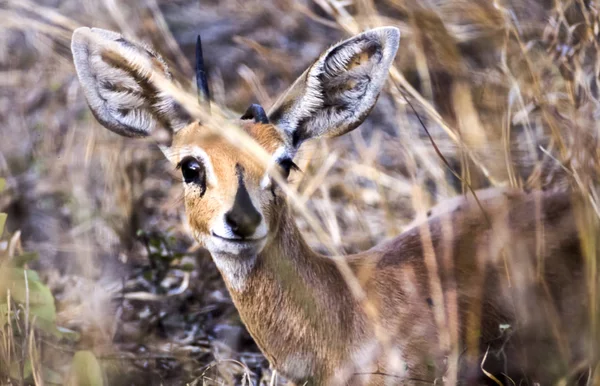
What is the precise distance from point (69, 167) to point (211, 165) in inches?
108

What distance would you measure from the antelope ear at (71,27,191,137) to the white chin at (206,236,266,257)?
0.59m

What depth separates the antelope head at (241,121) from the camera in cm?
318

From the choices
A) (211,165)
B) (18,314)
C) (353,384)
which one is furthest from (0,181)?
(353,384)

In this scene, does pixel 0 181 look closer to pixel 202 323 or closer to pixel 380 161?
pixel 202 323

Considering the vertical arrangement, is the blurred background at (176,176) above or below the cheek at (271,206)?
below

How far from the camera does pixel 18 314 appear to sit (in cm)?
390

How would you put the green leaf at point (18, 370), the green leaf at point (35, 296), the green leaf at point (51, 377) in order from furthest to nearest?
the green leaf at point (51, 377) < the green leaf at point (35, 296) < the green leaf at point (18, 370)

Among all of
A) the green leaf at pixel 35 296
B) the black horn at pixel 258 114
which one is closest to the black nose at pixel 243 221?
the black horn at pixel 258 114

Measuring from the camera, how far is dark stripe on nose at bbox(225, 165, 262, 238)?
120 inches

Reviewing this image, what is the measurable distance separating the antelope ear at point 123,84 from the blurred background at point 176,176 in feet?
0.83

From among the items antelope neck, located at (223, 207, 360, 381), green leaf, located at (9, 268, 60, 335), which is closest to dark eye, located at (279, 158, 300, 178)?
antelope neck, located at (223, 207, 360, 381)

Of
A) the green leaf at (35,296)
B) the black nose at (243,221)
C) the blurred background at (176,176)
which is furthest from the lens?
the blurred background at (176,176)

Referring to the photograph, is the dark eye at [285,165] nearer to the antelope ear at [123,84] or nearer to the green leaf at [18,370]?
the antelope ear at [123,84]

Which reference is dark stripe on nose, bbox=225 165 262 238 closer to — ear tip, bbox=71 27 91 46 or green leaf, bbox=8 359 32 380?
ear tip, bbox=71 27 91 46
